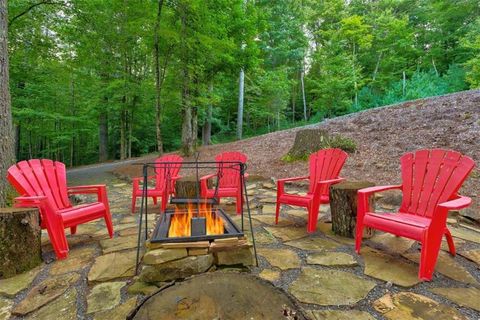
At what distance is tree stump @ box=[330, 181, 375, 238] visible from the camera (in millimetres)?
2455

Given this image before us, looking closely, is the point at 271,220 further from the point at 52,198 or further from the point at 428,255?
the point at 52,198

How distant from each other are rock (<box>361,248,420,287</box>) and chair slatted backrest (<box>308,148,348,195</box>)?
951 mm

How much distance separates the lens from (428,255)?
173cm

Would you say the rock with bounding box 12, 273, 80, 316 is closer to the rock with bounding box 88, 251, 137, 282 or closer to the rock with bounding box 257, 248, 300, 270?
the rock with bounding box 88, 251, 137, 282

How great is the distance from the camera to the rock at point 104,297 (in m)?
1.52

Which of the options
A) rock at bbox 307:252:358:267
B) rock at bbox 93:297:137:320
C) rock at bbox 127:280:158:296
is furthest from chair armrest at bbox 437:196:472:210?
rock at bbox 93:297:137:320

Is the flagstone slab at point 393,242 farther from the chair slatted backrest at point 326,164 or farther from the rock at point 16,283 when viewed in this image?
the rock at point 16,283

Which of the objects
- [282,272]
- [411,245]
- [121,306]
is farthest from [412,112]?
[121,306]

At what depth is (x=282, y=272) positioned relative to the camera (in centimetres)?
188

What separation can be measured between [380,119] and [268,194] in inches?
181

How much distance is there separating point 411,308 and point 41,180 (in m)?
3.07

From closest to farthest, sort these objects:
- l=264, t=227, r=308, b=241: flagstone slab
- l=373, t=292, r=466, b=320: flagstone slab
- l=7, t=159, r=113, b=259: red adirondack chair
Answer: l=373, t=292, r=466, b=320: flagstone slab → l=7, t=159, r=113, b=259: red adirondack chair → l=264, t=227, r=308, b=241: flagstone slab

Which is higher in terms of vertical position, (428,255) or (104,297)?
(428,255)

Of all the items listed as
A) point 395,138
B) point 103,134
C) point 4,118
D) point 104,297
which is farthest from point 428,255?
point 103,134
